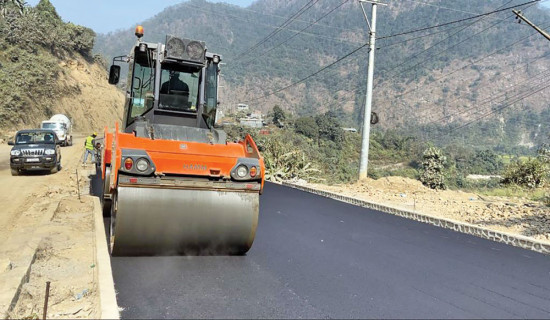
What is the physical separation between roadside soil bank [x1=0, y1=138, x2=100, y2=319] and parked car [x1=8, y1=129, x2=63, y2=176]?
159 inches

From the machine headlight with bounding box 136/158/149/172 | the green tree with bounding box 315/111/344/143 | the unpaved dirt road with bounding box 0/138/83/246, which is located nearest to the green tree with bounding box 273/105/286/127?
the green tree with bounding box 315/111/344/143

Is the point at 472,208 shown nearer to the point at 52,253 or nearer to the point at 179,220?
the point at 179,220

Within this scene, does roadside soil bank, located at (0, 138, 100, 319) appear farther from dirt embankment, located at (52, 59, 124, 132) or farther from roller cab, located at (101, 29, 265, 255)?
dirt embankment, located at (52, 59, 124, 132)

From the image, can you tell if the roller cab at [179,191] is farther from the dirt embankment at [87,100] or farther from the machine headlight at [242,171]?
the dirt embankment at [87,100]

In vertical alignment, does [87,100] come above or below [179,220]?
above

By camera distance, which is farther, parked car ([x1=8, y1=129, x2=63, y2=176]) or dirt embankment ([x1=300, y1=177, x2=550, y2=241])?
parked car ([x1=8, y1=129, x2=63, y2=176])

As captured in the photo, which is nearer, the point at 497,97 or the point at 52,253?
the point at 52,253

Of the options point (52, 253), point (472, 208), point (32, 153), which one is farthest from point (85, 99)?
point (52, 253)

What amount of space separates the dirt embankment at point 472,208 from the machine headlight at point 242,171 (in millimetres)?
5961

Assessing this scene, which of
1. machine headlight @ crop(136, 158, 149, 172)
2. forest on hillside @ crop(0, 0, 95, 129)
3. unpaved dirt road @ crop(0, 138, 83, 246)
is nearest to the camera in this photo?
machine headlight @ crop(136, 158, 149, 172)

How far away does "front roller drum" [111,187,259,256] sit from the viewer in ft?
17.6

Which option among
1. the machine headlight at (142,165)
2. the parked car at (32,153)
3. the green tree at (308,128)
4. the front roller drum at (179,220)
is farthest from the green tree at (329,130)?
the machine headlight at (142,165)

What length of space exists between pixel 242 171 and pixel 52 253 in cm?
297

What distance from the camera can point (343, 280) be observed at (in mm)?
5551
